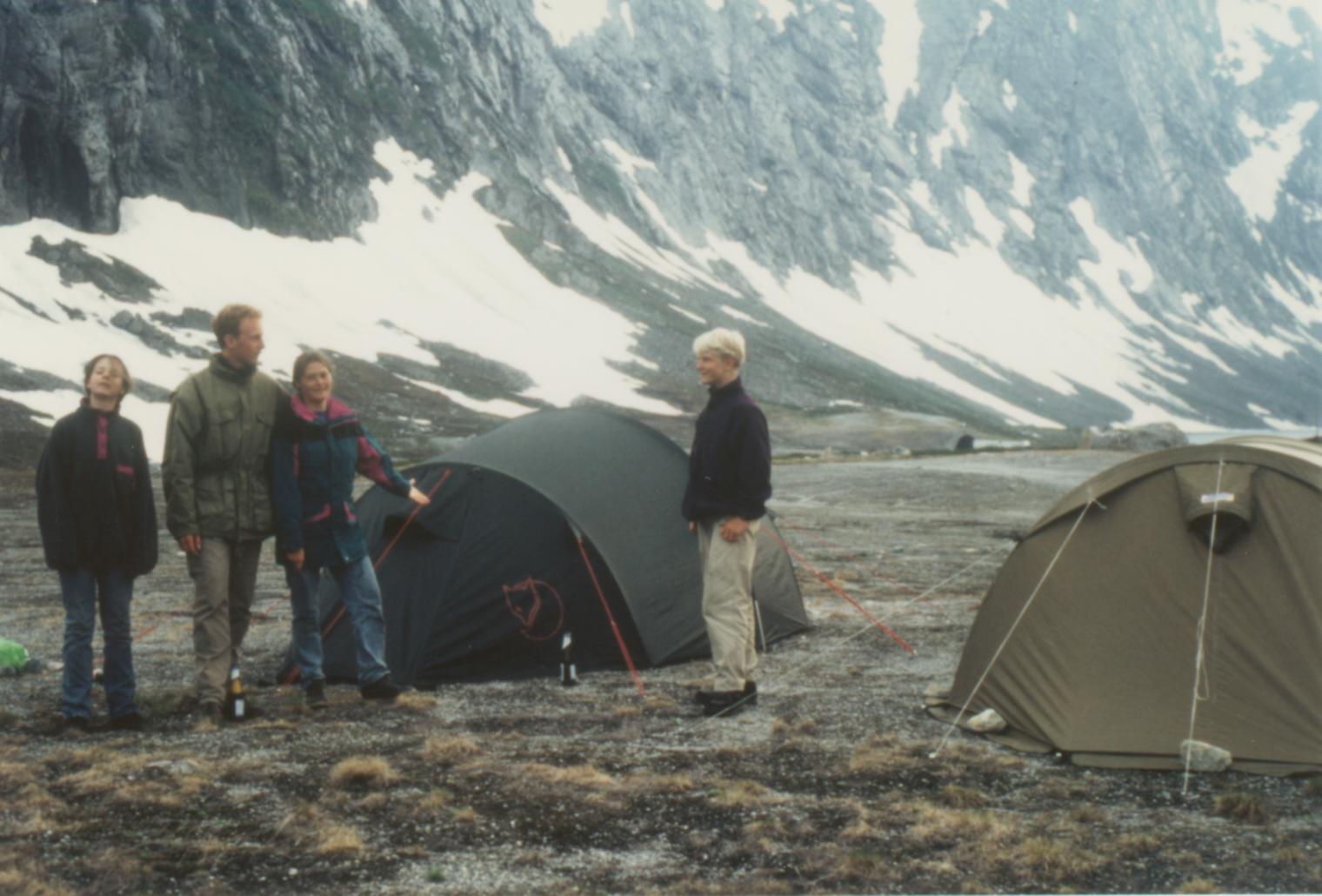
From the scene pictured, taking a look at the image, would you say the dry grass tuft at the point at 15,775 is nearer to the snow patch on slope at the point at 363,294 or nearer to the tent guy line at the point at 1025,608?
the tent guy line at the point at 1025,608

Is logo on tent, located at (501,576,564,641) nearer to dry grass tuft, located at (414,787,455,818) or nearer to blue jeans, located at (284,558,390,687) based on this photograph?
blue jeans, located at (284,558,390,687)

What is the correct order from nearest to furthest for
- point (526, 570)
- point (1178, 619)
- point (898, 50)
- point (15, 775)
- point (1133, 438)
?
point (15, 775), point (1178, 619), point (526, 570), point (1133, 438), point (898, 50)

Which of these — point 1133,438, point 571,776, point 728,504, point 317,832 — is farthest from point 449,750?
point 1133,438

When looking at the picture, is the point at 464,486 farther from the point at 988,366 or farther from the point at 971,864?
the point at 988,366

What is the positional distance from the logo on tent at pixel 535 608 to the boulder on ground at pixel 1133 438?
45514 mm

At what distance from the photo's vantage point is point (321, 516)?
873 cm

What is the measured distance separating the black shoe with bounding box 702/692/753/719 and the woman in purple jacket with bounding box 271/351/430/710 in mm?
2288

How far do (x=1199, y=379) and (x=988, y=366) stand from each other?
3551 cm

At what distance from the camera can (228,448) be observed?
8.38m

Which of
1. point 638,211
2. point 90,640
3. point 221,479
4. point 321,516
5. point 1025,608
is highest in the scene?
point 638,211

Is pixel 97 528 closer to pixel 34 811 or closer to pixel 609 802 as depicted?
pixel 34 811

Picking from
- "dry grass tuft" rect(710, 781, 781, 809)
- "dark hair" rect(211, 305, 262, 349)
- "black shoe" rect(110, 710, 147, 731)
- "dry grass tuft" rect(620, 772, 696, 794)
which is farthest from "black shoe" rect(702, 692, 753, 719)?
"dark hair" rect(211, 305, 262, 349)

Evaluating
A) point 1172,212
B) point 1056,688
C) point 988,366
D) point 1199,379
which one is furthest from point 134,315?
point 1172,212

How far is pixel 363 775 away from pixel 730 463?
3197 millimetres
